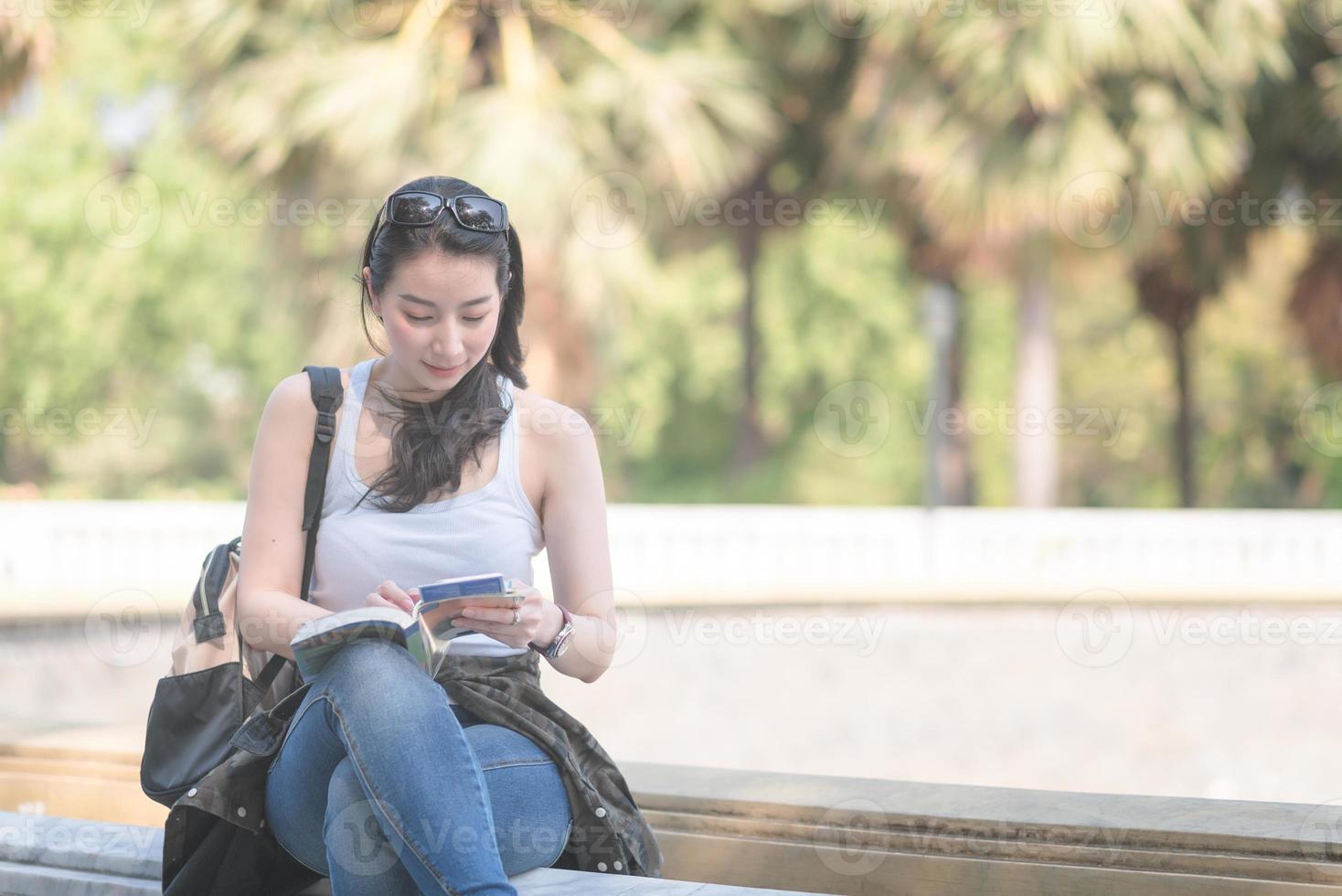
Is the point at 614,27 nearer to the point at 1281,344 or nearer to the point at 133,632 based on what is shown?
the point at 133,632

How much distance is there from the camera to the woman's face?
2.19 m

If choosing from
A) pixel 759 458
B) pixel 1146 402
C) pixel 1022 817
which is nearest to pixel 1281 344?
pixel 1146 402

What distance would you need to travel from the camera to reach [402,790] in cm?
187

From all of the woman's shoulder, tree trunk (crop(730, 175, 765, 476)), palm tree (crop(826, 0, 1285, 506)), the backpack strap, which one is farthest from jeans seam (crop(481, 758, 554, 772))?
tree trunk (crop(730, 175, 765, 476))

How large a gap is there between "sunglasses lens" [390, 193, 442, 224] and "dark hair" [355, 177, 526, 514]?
0.04 feet


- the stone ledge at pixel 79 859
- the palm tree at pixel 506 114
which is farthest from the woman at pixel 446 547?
the palm tree at pixel 506 114

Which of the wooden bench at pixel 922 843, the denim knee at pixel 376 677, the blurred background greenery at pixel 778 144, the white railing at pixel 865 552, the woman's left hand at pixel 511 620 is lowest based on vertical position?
the white railing at pixel 865 552

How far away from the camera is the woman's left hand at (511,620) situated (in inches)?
78.0

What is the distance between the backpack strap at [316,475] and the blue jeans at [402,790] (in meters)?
0.17

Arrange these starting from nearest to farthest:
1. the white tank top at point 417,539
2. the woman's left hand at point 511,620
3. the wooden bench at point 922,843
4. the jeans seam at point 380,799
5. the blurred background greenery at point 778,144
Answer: the jeans seam at point 380,799, the woman's left hand at point 511,620, the wooden bench at point 922,843, the white tank top at point 417,539, the blurred background greenery at point 778,144

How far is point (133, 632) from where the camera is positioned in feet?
32.2

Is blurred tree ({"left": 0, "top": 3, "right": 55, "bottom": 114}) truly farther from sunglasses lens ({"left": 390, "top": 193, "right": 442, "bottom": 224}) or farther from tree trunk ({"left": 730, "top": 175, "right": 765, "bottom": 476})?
tree trunk ({"left": 730, "top": 175, "right": 765, "bottom": 476})

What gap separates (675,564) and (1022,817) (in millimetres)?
8977

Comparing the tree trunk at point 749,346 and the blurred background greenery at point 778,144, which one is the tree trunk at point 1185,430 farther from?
the tree trunk at point 749,346
